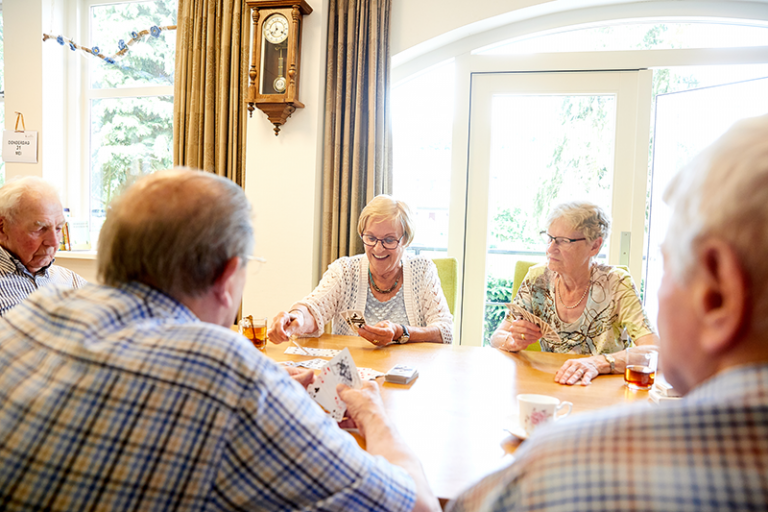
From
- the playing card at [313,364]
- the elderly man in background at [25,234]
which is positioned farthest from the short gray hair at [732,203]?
the elderly man in background at [25,234]

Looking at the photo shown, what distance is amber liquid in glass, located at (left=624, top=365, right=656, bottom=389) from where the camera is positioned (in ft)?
5.00

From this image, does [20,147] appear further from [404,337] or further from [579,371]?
[579,371]

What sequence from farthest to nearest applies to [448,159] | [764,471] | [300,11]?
[448,159] → [300,11] → [764,471]

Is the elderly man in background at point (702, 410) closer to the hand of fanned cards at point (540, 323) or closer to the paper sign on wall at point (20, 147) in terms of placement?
the hand of fanned cards at point (540, 323)

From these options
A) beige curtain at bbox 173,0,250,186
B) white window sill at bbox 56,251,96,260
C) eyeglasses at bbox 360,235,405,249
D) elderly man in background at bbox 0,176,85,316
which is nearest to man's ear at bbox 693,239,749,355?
eyeglasses at bbox 360,235,405,249

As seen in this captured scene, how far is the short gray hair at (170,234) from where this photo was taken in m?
0.78

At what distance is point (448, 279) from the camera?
266 cm

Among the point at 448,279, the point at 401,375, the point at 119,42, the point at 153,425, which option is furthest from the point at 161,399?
the point at 119,42

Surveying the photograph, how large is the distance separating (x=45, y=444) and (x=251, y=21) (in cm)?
301

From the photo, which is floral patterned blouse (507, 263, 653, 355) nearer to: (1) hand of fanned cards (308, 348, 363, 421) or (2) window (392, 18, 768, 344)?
(1) hand of fanned cards (308, 348, 363, 421)

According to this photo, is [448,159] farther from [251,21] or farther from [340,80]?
[251,21]

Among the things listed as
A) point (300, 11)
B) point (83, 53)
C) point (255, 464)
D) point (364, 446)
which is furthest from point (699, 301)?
point (83, 53)

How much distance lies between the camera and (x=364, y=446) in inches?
44.6

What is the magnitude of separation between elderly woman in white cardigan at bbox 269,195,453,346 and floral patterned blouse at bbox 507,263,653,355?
0.41 metres
